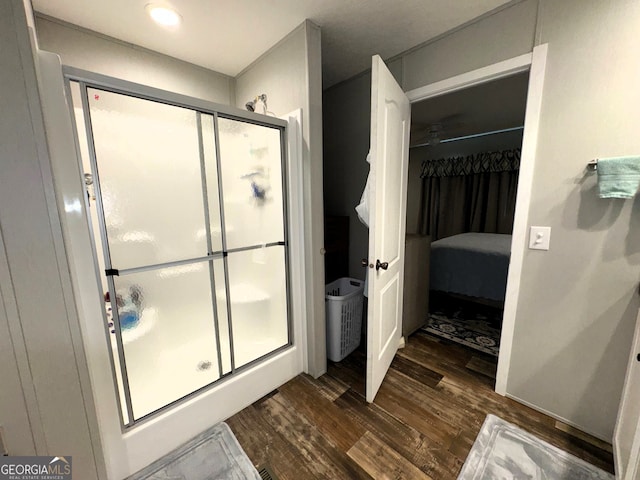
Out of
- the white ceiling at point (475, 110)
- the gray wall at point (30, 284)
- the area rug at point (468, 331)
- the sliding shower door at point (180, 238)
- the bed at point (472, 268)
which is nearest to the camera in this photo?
the gray wall at point (30, 284)

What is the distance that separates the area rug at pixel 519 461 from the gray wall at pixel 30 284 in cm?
173

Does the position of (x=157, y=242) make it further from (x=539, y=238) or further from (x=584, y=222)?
(x=584, y=222)

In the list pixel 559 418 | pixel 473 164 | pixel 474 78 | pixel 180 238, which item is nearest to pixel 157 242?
pixel 180 238

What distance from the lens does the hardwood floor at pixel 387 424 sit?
1.23 meters

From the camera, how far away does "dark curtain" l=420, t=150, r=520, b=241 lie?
4.56 m

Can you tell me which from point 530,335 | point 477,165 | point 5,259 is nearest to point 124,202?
point 5,259

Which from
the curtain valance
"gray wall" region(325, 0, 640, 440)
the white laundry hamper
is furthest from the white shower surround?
the curtain valance

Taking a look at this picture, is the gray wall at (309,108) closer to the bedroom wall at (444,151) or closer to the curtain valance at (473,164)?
the bedroom wall at (444,151)

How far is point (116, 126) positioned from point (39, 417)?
121cm

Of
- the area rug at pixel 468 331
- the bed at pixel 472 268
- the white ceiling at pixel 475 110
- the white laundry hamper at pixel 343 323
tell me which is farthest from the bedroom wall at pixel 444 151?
the white laundry hamper at pixel 343 323

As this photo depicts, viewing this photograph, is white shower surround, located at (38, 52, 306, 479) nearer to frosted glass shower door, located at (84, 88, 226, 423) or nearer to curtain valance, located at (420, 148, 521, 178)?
frosted glass shower door, located at (84, 88, 226, 423)

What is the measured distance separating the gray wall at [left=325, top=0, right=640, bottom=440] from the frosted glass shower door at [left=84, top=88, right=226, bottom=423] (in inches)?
71.1

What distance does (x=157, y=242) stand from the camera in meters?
1.33

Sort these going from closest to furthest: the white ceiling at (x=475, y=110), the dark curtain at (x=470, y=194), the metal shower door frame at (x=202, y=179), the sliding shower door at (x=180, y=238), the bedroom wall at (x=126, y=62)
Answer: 1. the metal shower door frame at (x=202, y=179)
2. the sliding shower door at (x=180, y=238)
3. the bedroom wall at (x=126, y=62)
4. the white ceiling at (x=475, y=110)
5. the dark curtain at (x=470, y=194)
